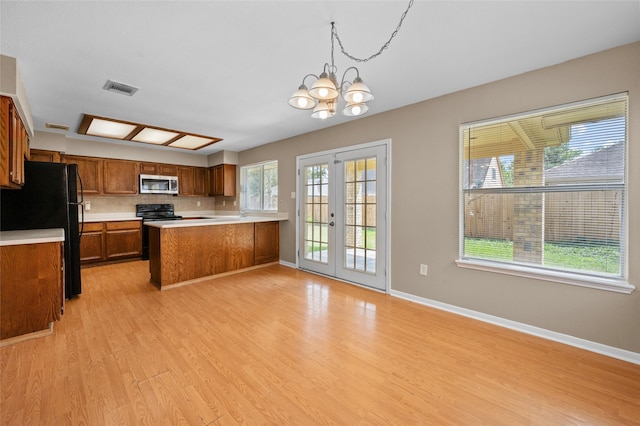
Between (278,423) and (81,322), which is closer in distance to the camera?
(278,423)

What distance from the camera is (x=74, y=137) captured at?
4.90 metres

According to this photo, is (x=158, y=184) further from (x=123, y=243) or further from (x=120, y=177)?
(x=123, y=243)

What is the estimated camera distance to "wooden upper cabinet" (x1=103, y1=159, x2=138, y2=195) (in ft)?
17.6

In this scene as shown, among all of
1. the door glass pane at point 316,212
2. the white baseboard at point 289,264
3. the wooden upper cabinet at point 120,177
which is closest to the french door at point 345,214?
the door glass pane at point 316,212

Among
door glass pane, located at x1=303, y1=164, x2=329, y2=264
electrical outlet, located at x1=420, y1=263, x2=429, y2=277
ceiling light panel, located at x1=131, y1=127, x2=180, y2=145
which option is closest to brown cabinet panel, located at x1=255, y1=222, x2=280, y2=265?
door glass pane, located at x1=303, y1=164, x2=329, y2=264

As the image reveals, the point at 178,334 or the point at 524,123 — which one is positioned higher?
the point at 524,123

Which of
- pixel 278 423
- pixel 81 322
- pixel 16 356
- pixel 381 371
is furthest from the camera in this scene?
pixel 81 322

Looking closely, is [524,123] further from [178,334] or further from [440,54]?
[178,334]

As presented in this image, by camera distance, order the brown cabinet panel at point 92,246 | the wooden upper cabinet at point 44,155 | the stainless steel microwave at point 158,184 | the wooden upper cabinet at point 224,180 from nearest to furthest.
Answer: the wooden upper cabinet at point 44,155
the brown cabinet panel at point 92,246
the stainless steel microwave at point 158,184
the wooden upper cabinet at point 224,180

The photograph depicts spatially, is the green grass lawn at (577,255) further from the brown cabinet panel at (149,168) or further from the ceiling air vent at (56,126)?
the brown cabinet panel at (149,168)

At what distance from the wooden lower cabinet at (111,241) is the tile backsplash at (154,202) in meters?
0.69

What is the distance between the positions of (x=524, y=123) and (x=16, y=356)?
471 centimetres

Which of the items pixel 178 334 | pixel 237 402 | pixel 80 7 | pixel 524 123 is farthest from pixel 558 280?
pixel 80 7

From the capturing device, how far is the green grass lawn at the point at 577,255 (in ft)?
Result: 7.27
